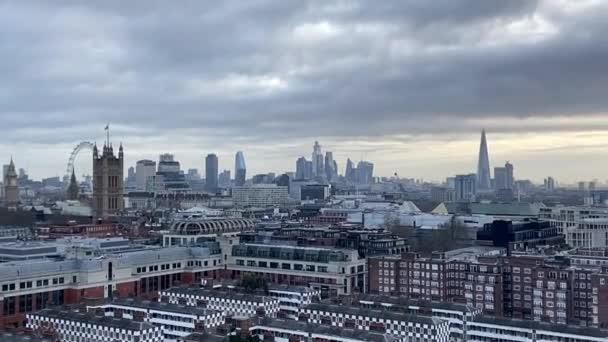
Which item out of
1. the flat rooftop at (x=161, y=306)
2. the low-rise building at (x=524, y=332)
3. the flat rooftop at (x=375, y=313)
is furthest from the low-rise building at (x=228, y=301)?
the low-rise building at (x=524, y=332)

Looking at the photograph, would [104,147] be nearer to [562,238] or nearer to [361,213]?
[361,213]

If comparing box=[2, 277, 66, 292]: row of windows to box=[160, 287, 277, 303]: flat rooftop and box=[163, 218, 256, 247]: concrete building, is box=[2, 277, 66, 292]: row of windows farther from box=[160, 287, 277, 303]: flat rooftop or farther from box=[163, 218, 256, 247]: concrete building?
box=[163, 218, 256, 247]: concrete building

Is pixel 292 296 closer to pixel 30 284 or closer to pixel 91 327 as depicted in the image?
pixel 91 327

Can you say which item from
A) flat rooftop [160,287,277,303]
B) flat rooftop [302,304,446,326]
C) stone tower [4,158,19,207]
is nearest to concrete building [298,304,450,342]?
flat rooftop [302,304,446,326]

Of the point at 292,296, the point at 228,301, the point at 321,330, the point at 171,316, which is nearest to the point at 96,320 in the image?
the point at 171,316

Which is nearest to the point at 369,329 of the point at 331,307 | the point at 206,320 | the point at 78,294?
the point at 331,307

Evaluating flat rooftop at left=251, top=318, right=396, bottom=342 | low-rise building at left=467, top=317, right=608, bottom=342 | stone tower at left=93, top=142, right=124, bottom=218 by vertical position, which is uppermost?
stone tower at left=93, top=142, right=124, bottom=218
